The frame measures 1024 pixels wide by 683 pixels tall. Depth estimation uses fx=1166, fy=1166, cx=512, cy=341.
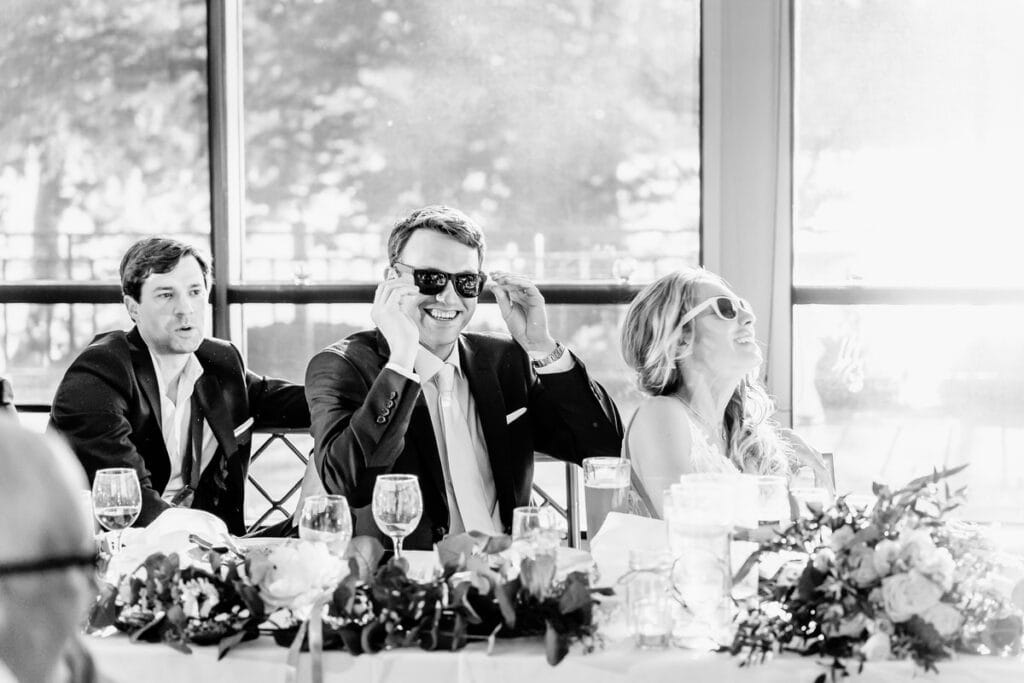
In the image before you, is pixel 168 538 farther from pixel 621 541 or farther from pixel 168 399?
pixel 168 399

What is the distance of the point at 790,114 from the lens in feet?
13.6

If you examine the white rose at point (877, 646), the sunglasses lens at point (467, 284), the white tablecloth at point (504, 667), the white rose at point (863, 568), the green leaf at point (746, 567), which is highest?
the sunglasses lens at point (467, 284)

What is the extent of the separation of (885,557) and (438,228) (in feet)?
5.75

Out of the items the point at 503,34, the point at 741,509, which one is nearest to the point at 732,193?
the point at 503,34

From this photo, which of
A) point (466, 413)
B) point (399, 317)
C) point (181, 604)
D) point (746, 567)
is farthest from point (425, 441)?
point (746, 567)

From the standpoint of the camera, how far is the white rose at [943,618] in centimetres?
156

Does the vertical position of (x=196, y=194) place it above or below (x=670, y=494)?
above

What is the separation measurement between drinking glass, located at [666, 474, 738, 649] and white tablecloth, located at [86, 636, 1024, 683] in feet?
0.21

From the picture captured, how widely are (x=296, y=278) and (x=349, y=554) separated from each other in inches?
111

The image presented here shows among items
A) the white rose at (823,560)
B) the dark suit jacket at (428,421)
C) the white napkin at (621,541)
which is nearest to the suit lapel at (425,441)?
the dark suit jacket at (428,421)

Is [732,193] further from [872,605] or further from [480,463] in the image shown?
[872,605]

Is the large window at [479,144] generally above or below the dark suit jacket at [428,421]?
above

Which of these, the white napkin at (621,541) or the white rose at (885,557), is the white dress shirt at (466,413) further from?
the white rose at (885,557)

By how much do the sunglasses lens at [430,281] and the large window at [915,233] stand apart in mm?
1671
